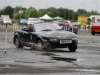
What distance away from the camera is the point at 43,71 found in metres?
9.26

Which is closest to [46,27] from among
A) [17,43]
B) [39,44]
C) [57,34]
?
[39,44]

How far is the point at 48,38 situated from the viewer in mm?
16453

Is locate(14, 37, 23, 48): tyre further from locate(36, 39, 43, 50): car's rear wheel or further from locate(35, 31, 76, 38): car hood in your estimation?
locate(35, 31, 76, 38): car hood

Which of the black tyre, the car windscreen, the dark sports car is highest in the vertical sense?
the car windscreen

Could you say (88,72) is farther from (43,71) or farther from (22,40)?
(22,40)

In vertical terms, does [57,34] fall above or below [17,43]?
above

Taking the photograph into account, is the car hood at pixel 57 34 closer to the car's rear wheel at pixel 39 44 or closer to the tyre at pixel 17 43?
the car's rear wheel at pixel 39 44

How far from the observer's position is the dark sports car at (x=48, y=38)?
16.4 metres

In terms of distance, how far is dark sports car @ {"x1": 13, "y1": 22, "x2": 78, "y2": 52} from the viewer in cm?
1642

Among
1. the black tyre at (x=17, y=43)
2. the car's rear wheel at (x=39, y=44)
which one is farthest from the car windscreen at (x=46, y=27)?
the black tyre at (x=17, y=43)

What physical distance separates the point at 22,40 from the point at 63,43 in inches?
117

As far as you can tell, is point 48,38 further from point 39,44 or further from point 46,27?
point 46,27

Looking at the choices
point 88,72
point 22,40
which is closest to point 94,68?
point 88,72

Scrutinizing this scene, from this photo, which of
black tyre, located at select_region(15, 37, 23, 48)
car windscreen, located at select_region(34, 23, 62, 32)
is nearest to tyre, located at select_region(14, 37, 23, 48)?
black tyre, located at select_region(15, 37, 23, 48)
